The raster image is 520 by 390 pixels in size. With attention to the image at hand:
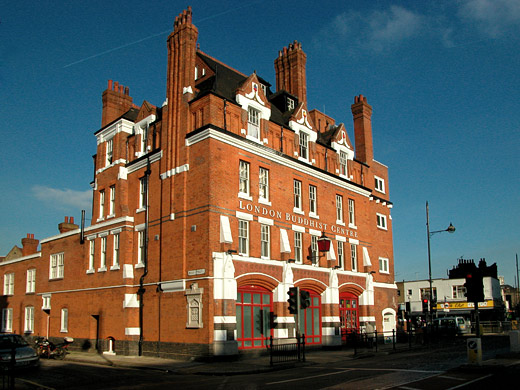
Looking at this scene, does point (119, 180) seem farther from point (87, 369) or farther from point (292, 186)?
point (87, 369)

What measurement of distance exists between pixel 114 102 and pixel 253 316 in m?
19.7

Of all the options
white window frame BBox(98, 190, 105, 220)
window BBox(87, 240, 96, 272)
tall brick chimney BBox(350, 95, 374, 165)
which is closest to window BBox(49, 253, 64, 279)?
window BBox(87, 240, 96, 272)

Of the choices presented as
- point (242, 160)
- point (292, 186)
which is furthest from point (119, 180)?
point (292, 186)

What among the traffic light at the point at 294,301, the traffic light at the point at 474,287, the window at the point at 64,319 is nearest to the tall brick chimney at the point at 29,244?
the window at the point at 64,319

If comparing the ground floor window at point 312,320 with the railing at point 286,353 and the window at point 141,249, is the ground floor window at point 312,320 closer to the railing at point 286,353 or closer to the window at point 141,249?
the railing at point 286,353

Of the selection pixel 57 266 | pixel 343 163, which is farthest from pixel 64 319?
pixel 343 163

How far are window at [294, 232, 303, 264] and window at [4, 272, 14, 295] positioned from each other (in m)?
29.8

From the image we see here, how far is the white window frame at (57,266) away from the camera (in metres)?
35.8

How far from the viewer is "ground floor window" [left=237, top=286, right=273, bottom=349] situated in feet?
83.6

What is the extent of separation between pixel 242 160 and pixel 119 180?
Answer: 30.4 ft

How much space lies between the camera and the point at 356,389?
1284 cm

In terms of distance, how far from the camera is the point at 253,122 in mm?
28688

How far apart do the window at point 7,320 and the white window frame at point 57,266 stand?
10.4m

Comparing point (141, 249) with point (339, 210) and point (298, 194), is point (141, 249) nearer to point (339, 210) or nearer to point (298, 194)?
point (298, 194)
